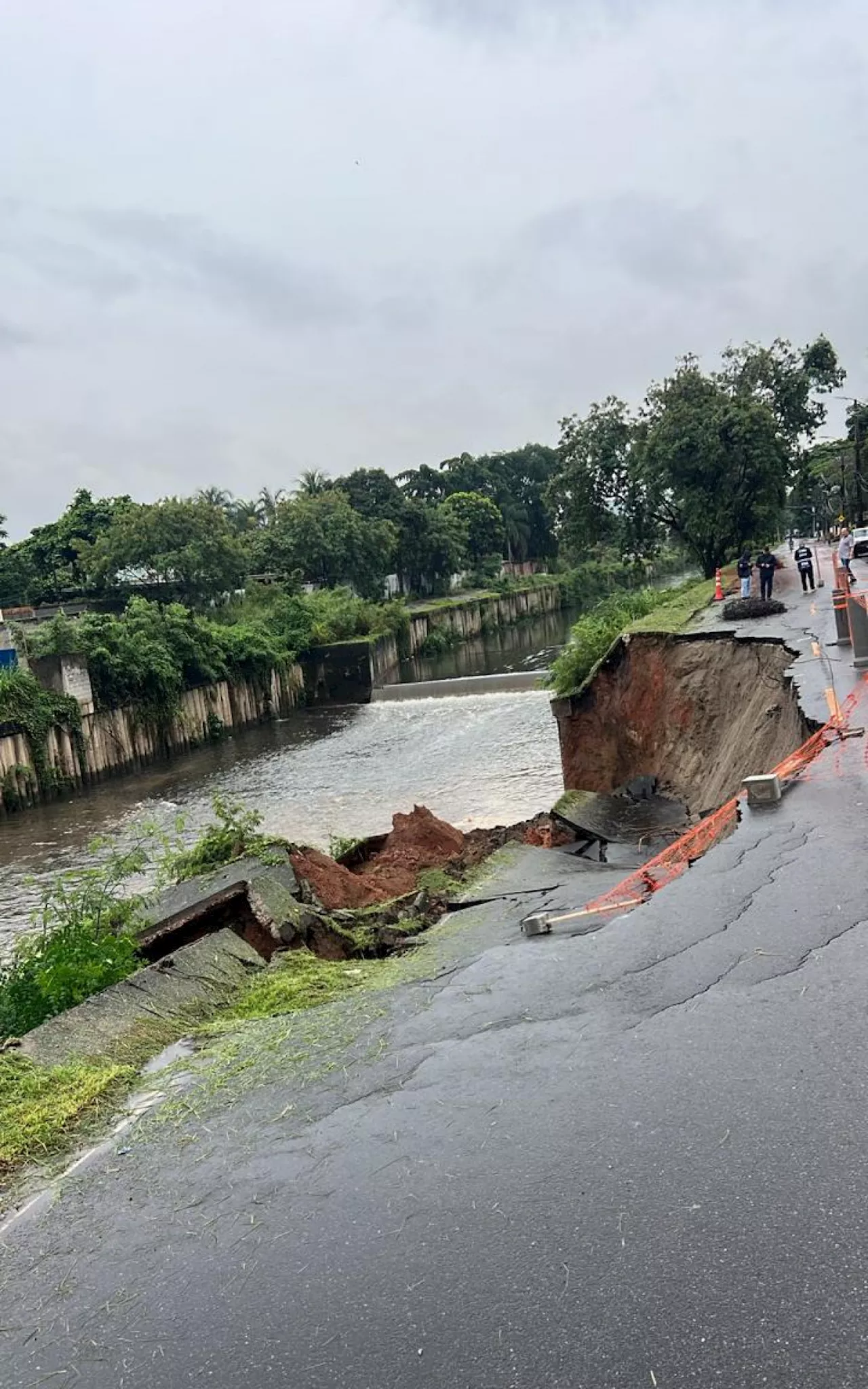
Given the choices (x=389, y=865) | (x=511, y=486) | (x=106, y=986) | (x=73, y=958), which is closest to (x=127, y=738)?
(x=389, y=865)

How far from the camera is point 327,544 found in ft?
190

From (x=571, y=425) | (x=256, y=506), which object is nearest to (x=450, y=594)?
(x=256, y=506)

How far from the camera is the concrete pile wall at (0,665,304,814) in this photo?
28922 millimetres

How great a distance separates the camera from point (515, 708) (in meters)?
33.0

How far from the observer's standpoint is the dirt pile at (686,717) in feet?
41.8

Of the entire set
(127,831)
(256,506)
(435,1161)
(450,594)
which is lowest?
(127,831)

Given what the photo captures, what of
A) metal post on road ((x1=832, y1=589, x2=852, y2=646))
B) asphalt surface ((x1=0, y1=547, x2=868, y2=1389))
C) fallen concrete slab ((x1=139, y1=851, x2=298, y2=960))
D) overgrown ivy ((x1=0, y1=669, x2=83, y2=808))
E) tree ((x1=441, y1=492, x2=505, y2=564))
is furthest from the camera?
tree ((x1=441, y1=492, x2=505, y2=564))

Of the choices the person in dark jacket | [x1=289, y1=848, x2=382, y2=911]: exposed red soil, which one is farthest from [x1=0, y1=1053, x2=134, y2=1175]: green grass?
the person in dark jacket

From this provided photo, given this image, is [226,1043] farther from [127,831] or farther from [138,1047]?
[127,831]

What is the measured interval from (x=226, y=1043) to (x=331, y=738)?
2850cm

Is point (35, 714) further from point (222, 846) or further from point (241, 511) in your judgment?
point (241, 511)

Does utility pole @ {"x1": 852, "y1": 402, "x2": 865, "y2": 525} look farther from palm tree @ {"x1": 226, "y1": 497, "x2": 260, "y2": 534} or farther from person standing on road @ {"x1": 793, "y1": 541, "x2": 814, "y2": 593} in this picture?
palm tree @ {"x1": 226, "y1": 497, "x2": 260, "y2": 534}

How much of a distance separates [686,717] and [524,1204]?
47.0 feet

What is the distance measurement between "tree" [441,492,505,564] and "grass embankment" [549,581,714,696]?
2322 inches
